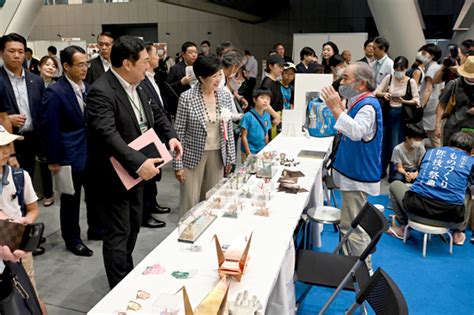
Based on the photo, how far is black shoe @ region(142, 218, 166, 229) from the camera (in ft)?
12.3

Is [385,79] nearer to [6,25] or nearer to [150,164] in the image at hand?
[150,164]

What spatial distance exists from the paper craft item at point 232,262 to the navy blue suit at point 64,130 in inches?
71.2

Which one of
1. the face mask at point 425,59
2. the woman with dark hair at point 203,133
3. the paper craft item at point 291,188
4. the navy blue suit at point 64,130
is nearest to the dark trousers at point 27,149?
the navy blue suit at point 64,130

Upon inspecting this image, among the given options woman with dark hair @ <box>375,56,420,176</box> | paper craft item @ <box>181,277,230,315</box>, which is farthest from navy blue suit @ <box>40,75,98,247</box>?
woman with dark hair @ <box>375,56,420,176</box>

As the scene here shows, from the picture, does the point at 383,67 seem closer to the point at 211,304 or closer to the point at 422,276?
the point at 422,276

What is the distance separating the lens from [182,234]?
1950 mm

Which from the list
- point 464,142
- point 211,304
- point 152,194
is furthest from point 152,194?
point 464,142

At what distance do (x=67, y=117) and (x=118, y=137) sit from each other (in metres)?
1.18

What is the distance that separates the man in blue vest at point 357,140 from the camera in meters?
2.59

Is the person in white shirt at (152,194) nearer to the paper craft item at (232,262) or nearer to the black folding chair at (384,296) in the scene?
the paper craft item at (232,262)

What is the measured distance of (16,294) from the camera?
143 centimetres

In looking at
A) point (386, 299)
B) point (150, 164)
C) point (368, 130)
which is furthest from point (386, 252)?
point (150, 164)

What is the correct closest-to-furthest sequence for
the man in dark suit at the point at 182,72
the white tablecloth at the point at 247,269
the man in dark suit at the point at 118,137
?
the white tablecloth at the point at 247,269
the man in dark suit at the point at 118,137
the man in dark suit at the point at 182,72

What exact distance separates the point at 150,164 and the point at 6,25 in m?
9.20
